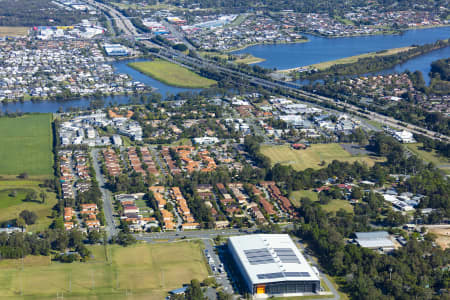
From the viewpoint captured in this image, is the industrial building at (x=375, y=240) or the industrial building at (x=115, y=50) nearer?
the industrial building at (x=375, y=240)

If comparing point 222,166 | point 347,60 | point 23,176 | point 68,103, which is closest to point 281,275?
point 222,166

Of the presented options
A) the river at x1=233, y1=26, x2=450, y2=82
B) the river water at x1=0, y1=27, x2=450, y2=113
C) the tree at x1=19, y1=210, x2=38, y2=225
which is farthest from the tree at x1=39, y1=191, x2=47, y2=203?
the river at x1=233, y1=26, x2=450, y2=82

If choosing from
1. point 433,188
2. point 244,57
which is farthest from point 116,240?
point 244,57

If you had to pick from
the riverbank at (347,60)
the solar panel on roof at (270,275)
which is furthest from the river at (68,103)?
the solar panel on roof at (270,275)

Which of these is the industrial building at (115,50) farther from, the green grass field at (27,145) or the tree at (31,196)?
the tree at (31,196)

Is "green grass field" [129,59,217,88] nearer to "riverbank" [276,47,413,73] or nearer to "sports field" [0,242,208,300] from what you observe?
"riverbank" [276,47,413,73]

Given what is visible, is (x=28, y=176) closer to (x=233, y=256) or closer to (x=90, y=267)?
(x=90, y=267)

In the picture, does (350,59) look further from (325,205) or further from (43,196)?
(43,196)
